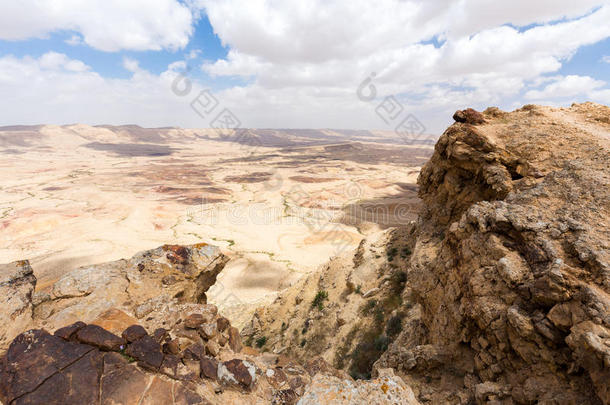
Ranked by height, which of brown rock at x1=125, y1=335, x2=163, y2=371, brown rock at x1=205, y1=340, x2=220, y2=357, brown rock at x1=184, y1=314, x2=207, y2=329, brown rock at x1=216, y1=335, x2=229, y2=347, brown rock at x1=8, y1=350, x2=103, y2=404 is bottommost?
brown rock at x1=216, y1=335, x2=229, y2=347

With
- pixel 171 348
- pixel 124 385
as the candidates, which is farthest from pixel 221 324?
pixel 124 385

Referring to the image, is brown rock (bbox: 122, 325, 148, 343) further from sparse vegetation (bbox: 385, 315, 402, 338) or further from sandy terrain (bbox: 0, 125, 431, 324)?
sandy terrain (bbox: 0, 125, 431, 324)

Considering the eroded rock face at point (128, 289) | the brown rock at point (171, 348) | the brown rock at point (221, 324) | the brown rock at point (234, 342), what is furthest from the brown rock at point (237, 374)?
the eroded rock face at point (128, 289)

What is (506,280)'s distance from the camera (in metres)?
6.84

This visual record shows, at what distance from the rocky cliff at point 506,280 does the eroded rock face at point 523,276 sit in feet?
0.09

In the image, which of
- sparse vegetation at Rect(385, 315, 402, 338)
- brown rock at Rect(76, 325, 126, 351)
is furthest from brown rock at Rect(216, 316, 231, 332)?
sparse vegetation at Rect(385, 315, 402, 338)

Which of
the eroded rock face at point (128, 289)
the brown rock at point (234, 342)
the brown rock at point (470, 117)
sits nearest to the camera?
the eroded rock face at point (128, 289)

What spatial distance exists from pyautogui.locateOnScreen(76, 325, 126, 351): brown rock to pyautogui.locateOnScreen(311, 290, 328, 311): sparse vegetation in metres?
13.1

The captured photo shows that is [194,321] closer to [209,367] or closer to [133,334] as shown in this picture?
[133,334]

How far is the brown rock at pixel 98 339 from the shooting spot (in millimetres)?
5488

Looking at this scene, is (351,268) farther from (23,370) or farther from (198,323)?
(23,370)

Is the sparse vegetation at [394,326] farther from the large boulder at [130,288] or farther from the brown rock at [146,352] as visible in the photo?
the brown rock at [146,352]

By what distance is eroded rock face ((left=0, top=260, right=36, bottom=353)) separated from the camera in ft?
22.6

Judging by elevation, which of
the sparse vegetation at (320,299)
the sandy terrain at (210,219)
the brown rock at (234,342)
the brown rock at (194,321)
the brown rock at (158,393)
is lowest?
the sandy terrain at (210,219)
